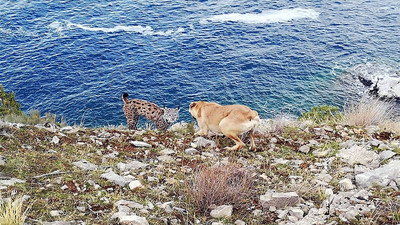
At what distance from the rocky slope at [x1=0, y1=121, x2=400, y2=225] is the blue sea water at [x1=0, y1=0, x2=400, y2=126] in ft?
59.7

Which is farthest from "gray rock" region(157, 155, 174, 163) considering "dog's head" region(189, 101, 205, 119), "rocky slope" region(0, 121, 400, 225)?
"dog's head" region(189, 101, 205, 119)

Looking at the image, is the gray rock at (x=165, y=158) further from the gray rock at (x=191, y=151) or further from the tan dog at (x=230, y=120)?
the tan dog at (x=230, y=120)

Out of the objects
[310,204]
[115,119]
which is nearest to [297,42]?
[115,119]

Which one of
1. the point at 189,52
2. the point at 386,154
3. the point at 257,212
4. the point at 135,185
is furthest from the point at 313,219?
the point at 189,52

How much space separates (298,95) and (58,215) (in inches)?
1086

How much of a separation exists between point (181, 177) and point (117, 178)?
4.20ft

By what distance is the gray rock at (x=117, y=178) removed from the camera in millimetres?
7267

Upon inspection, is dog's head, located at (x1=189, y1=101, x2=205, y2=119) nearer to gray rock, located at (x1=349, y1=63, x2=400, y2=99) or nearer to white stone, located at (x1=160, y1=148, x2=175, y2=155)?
white stone, located at (x1=160, y1=148, x2=175, y2=155)

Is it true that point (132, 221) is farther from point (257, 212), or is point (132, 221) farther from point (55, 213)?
point (257, 212)

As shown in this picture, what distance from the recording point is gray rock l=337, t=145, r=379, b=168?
8742 mm

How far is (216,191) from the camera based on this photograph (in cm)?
679

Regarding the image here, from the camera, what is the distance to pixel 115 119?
28922 mm

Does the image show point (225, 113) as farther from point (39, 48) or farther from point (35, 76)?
point (39, 48)

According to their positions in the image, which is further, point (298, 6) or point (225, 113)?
point (298, 6)
